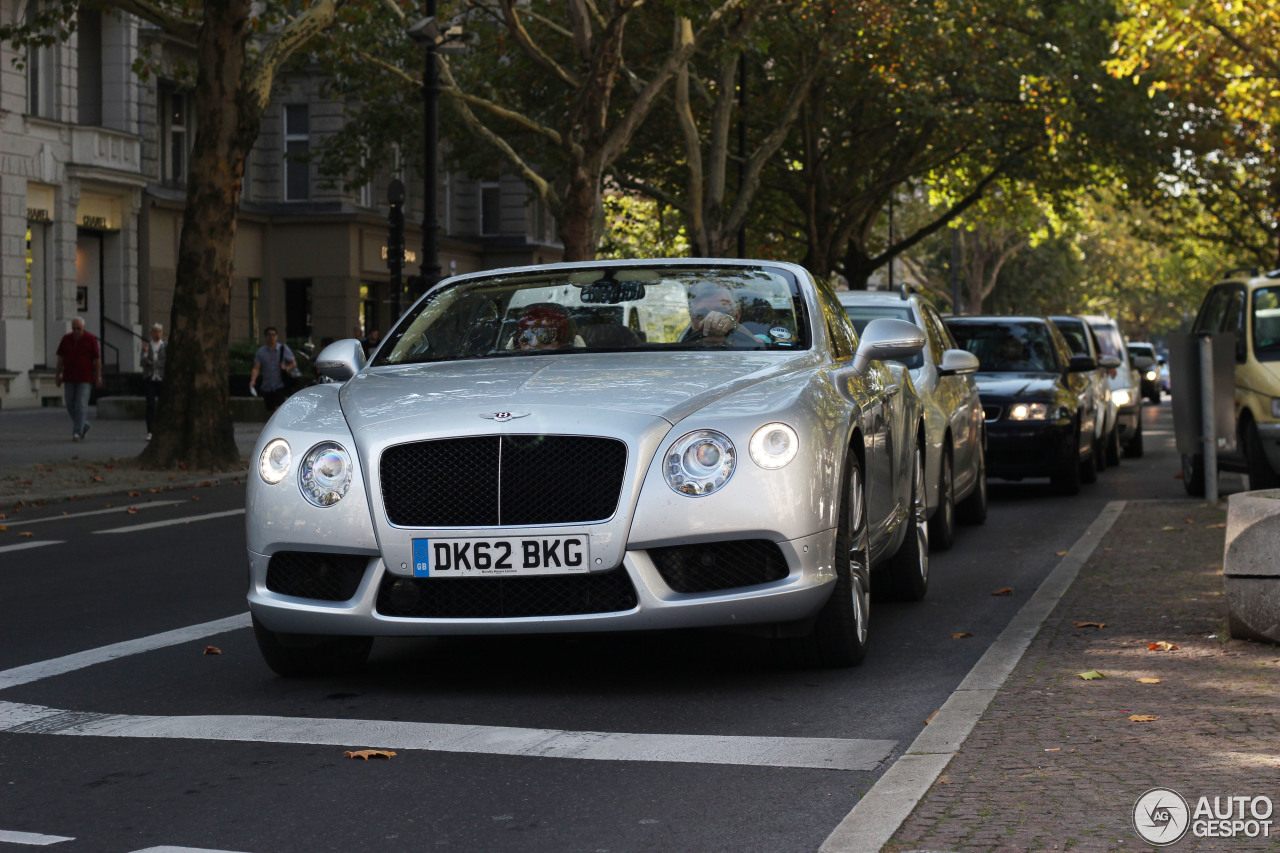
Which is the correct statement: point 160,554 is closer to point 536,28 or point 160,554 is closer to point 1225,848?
point 1225,848

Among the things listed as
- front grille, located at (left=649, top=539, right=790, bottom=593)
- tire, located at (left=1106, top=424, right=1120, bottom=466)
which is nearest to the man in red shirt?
tire, located at (left=1106, top=424, right=1120, bottom=466)

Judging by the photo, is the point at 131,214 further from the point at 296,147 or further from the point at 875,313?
the point at 875,313

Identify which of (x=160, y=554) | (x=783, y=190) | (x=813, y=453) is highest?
(x=783, y=190)

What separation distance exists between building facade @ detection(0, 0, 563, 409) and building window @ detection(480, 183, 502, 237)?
2.85m

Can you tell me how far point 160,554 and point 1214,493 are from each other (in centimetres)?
780

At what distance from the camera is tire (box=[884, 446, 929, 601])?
895 centimetres

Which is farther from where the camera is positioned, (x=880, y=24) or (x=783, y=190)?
(x=783, y=190)

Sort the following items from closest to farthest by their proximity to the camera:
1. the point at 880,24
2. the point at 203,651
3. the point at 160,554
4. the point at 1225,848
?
the point at 1225,848
the point at 203,651
the point at 160,554
the point at 880,24

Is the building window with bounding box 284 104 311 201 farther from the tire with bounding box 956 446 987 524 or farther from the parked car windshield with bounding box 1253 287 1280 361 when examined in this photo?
the tire with bounding box 956 446 987 524

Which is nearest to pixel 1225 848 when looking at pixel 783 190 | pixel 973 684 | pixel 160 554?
pixel 973 684

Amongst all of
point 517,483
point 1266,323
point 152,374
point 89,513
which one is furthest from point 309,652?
point 152,374

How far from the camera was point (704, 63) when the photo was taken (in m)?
37.4

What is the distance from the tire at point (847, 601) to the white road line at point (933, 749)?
47 centimetres

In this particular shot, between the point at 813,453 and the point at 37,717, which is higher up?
the point at 813,453
